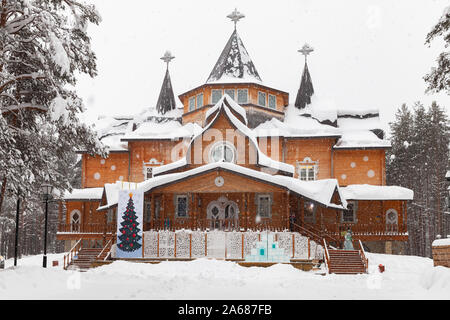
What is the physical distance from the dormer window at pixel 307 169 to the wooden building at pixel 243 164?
7 centimetres

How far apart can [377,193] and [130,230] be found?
15.6 m

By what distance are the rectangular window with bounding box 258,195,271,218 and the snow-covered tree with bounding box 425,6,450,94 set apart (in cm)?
1350

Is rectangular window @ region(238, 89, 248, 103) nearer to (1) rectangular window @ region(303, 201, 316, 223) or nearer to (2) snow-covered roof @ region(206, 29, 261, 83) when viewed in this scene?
(2) snow-covered roof @ region(206, 29, 261, 83)

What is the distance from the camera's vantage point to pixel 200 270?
Answer: 20203 mm

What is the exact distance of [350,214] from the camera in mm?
33312

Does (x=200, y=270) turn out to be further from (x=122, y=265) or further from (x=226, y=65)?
(x=226, y=65)

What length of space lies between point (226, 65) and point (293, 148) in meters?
7.47

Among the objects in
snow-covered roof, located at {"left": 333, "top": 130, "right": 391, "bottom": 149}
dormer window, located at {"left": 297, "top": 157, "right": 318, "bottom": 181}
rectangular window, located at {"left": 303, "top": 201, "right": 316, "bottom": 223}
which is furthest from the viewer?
dormer window, located at {"left": 297, "top": 157, "right": 318, "bottom": 181}

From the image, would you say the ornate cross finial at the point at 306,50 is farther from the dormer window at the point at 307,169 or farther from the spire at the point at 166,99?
the spire at the point at 166,99

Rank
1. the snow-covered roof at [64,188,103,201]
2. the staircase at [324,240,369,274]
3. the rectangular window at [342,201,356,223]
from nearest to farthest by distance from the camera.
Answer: the staircase at [324,240,369,274] < the rectangular window at [342,201,356,223] < the snow-covered roof at [64,188,103,201]

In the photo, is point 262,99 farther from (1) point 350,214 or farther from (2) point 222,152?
(1) point 350,214

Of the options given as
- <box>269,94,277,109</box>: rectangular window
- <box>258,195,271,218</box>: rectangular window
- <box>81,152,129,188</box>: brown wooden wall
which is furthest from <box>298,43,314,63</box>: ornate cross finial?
<box>258,195,271,218</box>: rectangular window

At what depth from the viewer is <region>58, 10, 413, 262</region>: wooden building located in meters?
26.8
